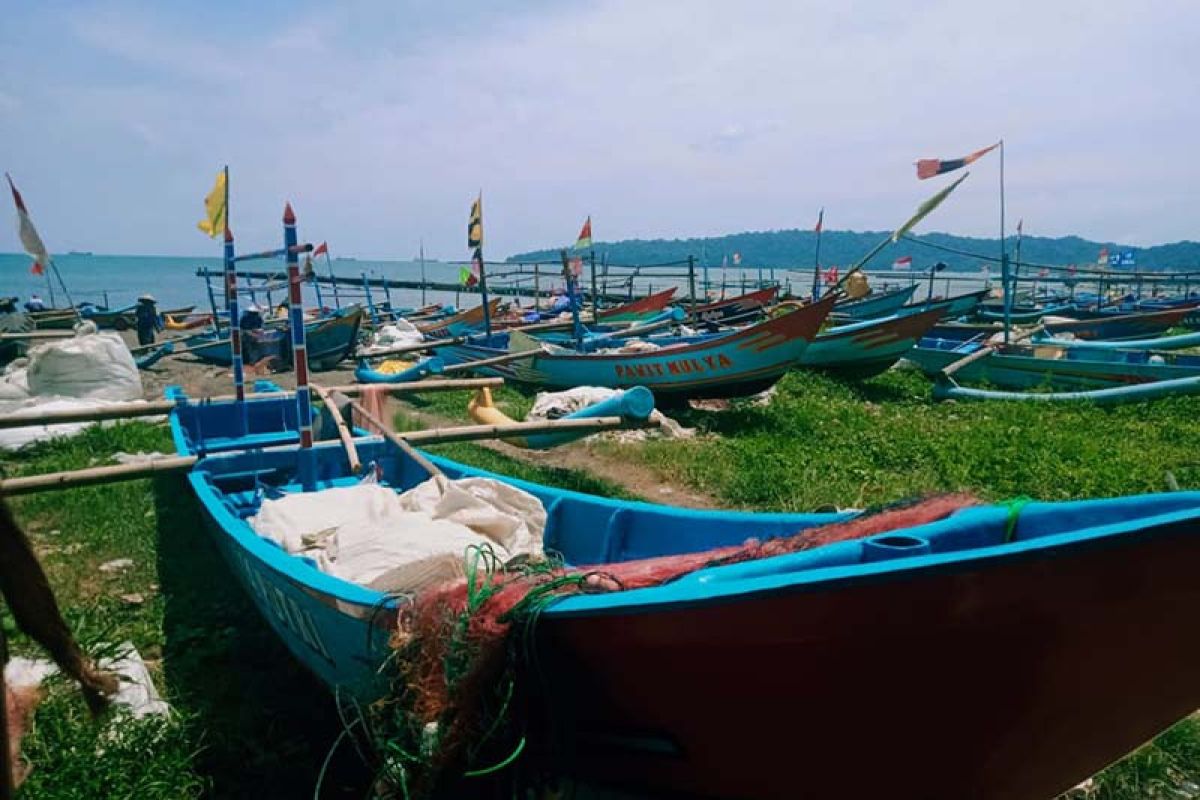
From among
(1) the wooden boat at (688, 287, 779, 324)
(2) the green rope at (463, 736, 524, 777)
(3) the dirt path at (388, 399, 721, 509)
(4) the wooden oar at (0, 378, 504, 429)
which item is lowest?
(3) the dirt path at (388, 399, 721, 509)

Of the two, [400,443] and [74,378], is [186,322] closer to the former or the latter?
[74,378]

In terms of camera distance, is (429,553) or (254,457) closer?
(429,553)

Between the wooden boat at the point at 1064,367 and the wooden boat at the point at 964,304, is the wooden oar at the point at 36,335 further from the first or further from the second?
the wooden boat at the point at 964,304

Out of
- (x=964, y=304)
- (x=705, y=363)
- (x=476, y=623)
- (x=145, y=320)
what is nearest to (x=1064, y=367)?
(x=705, y=363)

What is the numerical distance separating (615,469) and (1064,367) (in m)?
7.94

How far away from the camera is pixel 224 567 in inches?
214

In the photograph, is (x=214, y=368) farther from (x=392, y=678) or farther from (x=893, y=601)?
(x=893, y=601)

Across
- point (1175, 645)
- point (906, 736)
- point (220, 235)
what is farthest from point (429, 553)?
point (220, 235)

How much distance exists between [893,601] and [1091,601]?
1.69ft

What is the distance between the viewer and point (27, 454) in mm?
8336

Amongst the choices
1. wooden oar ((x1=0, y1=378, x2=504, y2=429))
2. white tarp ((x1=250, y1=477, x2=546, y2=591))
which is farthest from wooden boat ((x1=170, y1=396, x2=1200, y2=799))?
wooden oar ((x1=0, y1=378, x2=504, y2=429))

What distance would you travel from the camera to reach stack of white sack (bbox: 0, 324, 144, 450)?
31.0 ft

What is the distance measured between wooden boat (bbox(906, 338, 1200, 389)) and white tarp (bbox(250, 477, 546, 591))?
10.7 metres

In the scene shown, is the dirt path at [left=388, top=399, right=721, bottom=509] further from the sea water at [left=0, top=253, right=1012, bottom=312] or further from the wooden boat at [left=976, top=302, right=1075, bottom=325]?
the wooden boat at [left=976, top=302, right=1075, bottom=325]
